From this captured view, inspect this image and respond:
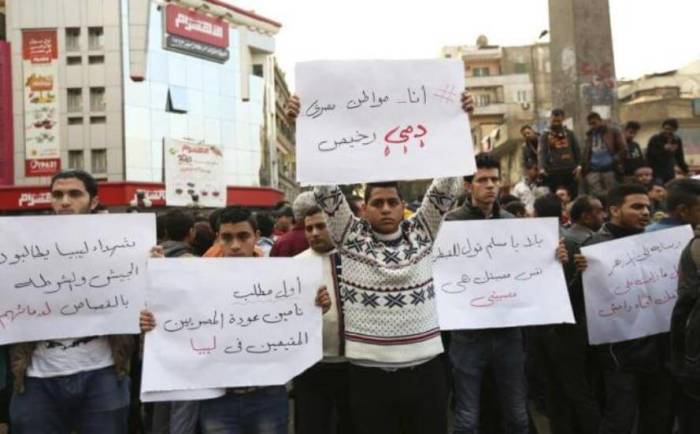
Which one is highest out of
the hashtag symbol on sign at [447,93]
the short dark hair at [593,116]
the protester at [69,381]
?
the short dark hair at [593,116]

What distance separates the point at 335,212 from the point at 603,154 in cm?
598

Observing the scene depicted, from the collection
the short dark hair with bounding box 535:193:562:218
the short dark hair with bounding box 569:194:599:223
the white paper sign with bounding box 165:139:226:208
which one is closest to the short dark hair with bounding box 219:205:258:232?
the short dark hair with bounding box 569:194:599:223

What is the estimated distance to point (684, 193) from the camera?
12.7 feet

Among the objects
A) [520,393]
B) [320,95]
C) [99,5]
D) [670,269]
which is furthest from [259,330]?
[99,5]

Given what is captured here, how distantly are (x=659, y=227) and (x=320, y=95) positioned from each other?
245cm

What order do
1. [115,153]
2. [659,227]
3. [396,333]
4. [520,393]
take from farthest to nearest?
1. [115,153]
2. [659,227]
3. [520,393]
4. [396,333]

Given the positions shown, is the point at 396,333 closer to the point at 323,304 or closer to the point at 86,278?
the point at 323,304

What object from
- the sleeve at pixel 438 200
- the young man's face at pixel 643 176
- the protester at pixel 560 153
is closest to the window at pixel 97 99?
the protester at pixel 560 153

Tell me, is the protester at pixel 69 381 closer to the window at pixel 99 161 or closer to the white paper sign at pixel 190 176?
the white paper sign at pixel 190 176

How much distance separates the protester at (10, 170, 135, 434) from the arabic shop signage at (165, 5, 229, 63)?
3784 centimetres

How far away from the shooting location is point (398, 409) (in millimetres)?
2957

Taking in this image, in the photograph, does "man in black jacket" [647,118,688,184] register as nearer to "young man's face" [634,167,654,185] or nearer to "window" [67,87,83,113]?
"young man's face" [634,167,654,185]

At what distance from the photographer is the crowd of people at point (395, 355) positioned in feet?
9.57

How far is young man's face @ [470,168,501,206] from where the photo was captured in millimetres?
4008
